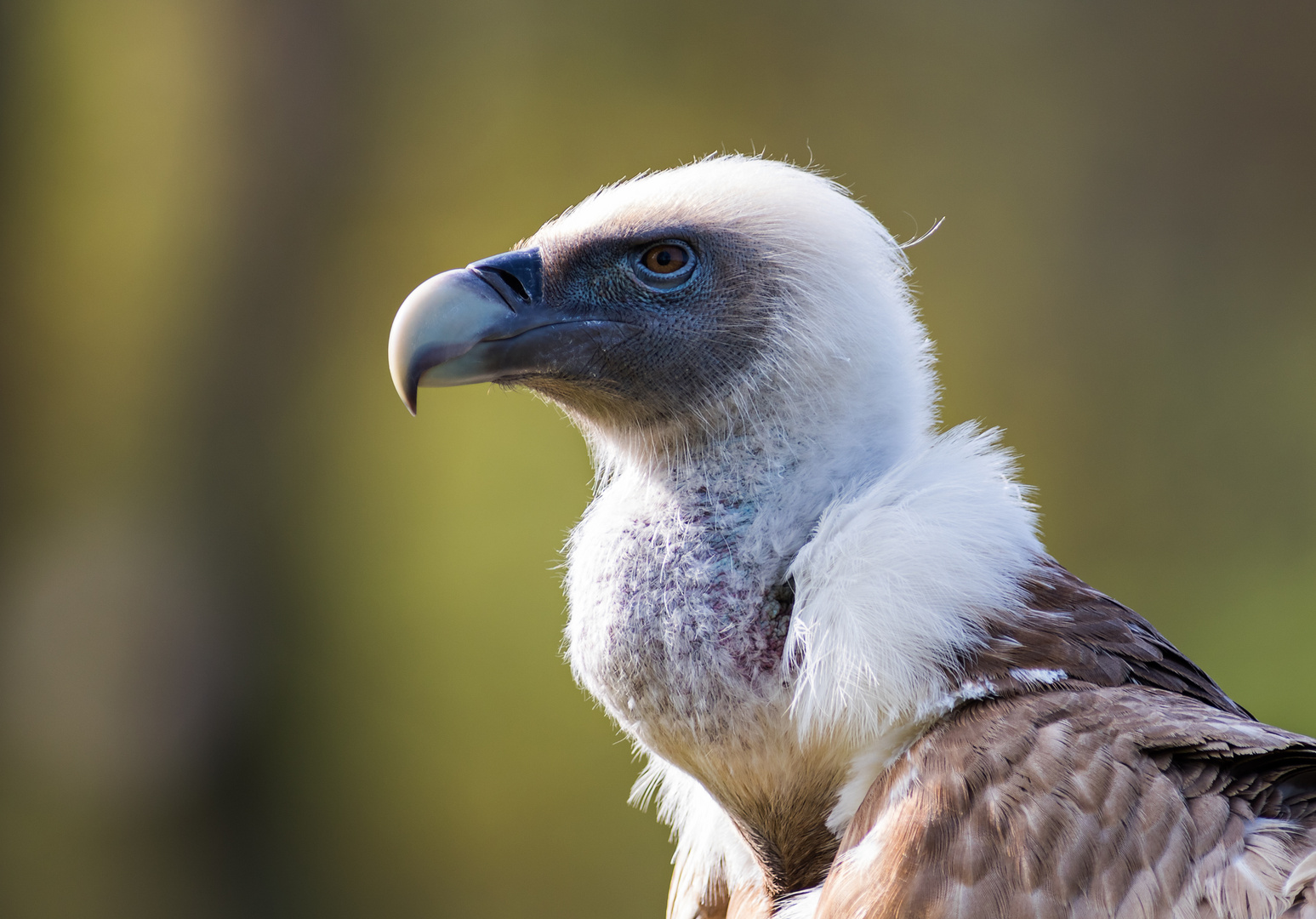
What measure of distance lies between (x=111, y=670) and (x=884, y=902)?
371 centimetres

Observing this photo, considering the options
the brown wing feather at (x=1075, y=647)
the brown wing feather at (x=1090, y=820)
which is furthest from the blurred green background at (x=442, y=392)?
the brown wing feather at (x=1090, y=820)

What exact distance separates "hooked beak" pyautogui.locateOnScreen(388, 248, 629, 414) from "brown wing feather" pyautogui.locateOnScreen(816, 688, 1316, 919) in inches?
26.6

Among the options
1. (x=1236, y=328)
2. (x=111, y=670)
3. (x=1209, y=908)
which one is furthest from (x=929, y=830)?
(x=111, y=670)

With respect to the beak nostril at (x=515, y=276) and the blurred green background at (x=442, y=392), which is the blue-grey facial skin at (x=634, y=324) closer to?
the beak nostril at (x=515, y=276)

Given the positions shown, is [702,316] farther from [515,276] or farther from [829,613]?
[829,613]

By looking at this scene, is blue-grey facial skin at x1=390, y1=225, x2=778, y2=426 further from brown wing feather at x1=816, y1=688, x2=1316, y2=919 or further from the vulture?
brown wing feather at x1=816, y1=688, x2=1316, y2=919

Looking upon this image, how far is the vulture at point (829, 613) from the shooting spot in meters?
1.09

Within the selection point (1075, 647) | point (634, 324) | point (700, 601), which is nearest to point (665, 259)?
point (634, 324)

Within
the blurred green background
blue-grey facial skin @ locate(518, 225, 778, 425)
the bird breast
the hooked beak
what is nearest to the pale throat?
the bird breast

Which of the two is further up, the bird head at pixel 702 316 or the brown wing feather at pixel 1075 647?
the bird head at pixel 702 316

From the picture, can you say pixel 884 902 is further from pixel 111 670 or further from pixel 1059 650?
pixel 111 670

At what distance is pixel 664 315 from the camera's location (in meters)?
1.49

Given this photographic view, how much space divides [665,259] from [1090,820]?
84 centimetres

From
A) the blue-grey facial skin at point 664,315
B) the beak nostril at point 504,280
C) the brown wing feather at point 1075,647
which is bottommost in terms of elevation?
the brown wing feather at point 1075,647
